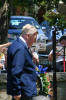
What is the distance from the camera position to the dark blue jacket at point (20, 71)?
4.57 metres

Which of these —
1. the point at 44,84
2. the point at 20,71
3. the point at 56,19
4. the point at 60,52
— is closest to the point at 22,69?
the point at 20,71

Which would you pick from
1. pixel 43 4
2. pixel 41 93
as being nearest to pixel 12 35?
pixel 43 4

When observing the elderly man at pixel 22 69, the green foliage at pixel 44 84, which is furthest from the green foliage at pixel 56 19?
the elderly man at pixel 22 69

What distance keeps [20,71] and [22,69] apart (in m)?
0.04

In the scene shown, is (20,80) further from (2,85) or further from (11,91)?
(2,85)

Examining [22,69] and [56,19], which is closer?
[22,69]

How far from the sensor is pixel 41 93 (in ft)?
17.6

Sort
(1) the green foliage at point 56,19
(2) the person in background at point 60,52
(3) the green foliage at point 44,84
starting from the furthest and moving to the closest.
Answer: (1) the green foliage at point 56,19 < (2) the person in background at point 60,52 < (3) the green foliage at point 44,84

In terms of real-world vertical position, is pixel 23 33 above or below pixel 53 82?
above

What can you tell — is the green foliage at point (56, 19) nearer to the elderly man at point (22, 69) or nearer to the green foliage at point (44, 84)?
the green foliage at point (44, 84)

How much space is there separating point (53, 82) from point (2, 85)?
952mm

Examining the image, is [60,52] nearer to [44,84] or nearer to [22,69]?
[44,84]

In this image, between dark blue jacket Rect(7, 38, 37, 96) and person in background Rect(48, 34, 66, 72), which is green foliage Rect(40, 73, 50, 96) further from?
person in background Rect(48, 34, 66, 72)

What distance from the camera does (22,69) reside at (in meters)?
4.60
